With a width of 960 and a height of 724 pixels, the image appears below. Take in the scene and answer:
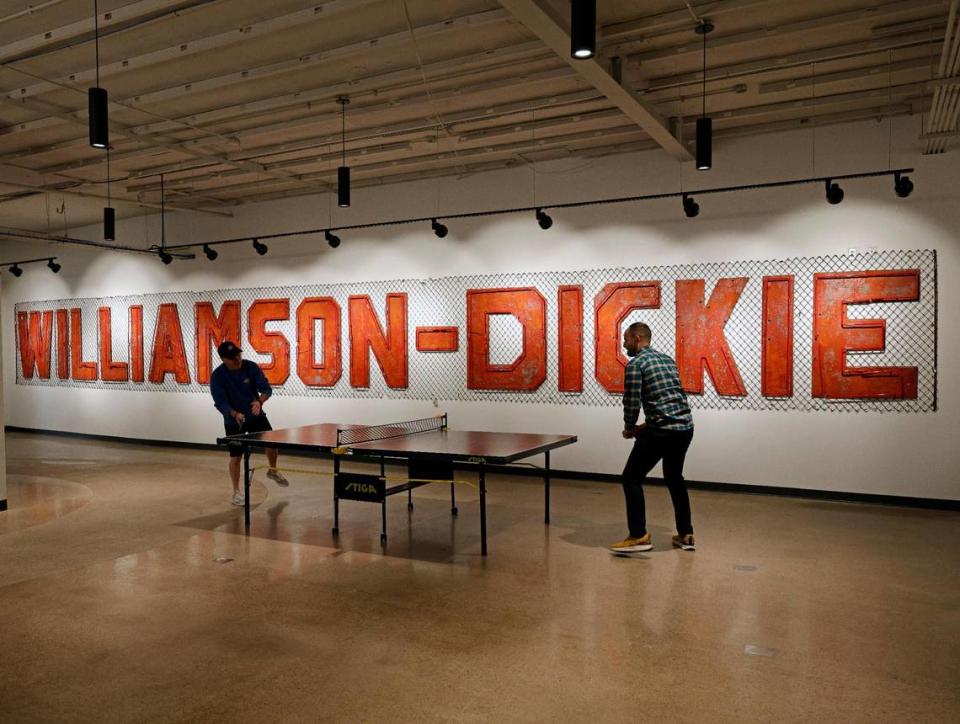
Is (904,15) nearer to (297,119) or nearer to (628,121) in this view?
(628,121)

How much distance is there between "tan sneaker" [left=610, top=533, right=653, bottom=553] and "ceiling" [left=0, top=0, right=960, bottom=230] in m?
3.42

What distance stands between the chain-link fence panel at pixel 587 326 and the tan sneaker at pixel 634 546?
2.84 metres

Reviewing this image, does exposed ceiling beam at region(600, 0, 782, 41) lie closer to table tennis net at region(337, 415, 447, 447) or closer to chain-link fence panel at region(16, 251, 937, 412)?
chain-link fence panel at region(16, 251, 937, 412)

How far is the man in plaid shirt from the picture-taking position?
543 cm

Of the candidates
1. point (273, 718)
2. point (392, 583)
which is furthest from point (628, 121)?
point (273, 718)

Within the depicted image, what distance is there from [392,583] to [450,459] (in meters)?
0.92

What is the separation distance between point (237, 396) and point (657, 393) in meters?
4.25

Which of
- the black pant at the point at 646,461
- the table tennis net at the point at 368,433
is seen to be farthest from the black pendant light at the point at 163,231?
the black pant at the point at 646,461

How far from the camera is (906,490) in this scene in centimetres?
714

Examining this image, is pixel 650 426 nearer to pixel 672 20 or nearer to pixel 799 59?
pixel 672 20

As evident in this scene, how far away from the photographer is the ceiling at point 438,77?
200 inches

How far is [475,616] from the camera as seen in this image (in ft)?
14.1

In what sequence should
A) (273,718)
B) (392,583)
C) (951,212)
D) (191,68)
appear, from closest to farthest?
(273,718) < (392,583) < (191,68) < (951,212)

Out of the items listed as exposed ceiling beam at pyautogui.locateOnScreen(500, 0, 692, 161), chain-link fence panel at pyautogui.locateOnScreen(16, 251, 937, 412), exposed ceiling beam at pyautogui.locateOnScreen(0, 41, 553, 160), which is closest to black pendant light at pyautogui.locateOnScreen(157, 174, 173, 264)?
chain-link fence panel at pyautogui.locateOnScreen(16, 251, 937, 412)
